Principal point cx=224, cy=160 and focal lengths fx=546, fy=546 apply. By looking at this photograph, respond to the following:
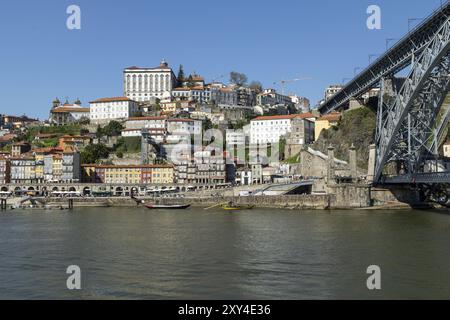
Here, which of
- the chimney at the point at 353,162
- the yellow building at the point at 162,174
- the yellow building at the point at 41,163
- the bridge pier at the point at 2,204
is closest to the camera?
the chimney at the point at 353,162

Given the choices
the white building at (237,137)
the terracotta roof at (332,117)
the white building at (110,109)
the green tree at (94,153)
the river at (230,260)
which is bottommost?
the river at (230,260)

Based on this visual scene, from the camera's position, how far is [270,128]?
69.3 metres

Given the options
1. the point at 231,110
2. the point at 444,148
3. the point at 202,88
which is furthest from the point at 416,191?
the point at 202,88

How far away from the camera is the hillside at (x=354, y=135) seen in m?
47.3

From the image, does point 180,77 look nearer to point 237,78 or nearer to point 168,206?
point 237,78

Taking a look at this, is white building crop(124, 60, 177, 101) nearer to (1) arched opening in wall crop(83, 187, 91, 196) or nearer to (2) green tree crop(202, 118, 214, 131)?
(2) green tree crop(202, 118, 214, 131)

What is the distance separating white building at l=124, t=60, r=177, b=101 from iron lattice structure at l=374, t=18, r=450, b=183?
177ft

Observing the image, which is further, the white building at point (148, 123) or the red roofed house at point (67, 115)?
the red roofed house at point (67, 115)

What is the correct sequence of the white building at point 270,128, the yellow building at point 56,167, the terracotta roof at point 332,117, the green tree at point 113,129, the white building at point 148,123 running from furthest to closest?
1. the white building at point 148,123
2. the green tree at point 113,129
3. the white building at point 270,128
4. the yellow building at point 56,167
5. the terracotta roof at point 332,117

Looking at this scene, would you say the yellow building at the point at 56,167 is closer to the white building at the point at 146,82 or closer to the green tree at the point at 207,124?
the green tree at the point at 207,124

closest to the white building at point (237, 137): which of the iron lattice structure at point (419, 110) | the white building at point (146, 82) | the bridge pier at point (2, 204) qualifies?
the white building at point (146, 82)

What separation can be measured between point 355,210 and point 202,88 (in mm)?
52564

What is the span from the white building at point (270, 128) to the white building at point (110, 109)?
58.8 feet

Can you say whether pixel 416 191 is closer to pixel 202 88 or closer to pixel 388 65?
pixel 388 65
